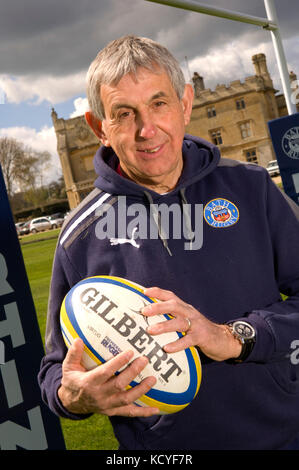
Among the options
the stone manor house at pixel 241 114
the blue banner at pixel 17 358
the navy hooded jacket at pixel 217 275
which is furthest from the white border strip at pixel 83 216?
the stone manor house at pixel 241 114

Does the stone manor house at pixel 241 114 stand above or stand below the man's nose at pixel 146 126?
above

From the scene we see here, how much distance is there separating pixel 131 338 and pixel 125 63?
3.09ft

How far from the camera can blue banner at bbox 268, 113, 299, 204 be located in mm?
5930

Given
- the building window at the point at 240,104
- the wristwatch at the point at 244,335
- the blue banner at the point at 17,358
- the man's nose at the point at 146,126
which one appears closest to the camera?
the wristwatch at the point at 244,335

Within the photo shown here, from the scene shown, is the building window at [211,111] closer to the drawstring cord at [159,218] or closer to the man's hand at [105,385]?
the drawstring cord at [159,218]

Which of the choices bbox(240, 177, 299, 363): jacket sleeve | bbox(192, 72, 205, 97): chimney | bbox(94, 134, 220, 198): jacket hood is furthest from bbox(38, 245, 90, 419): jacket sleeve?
bbox(192, 72, 205, 97): chimney

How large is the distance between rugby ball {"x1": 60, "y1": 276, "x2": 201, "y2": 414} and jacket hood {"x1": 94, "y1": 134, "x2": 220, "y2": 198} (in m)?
0.34

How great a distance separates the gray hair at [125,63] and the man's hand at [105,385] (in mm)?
900

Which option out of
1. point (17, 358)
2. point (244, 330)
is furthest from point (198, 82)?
point (244, 330)

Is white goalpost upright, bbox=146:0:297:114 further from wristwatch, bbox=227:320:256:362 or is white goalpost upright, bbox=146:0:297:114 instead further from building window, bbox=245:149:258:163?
building window, bbox=245:149:258:163

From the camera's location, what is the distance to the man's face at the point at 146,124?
1.72 metres

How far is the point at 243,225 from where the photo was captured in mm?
1799
